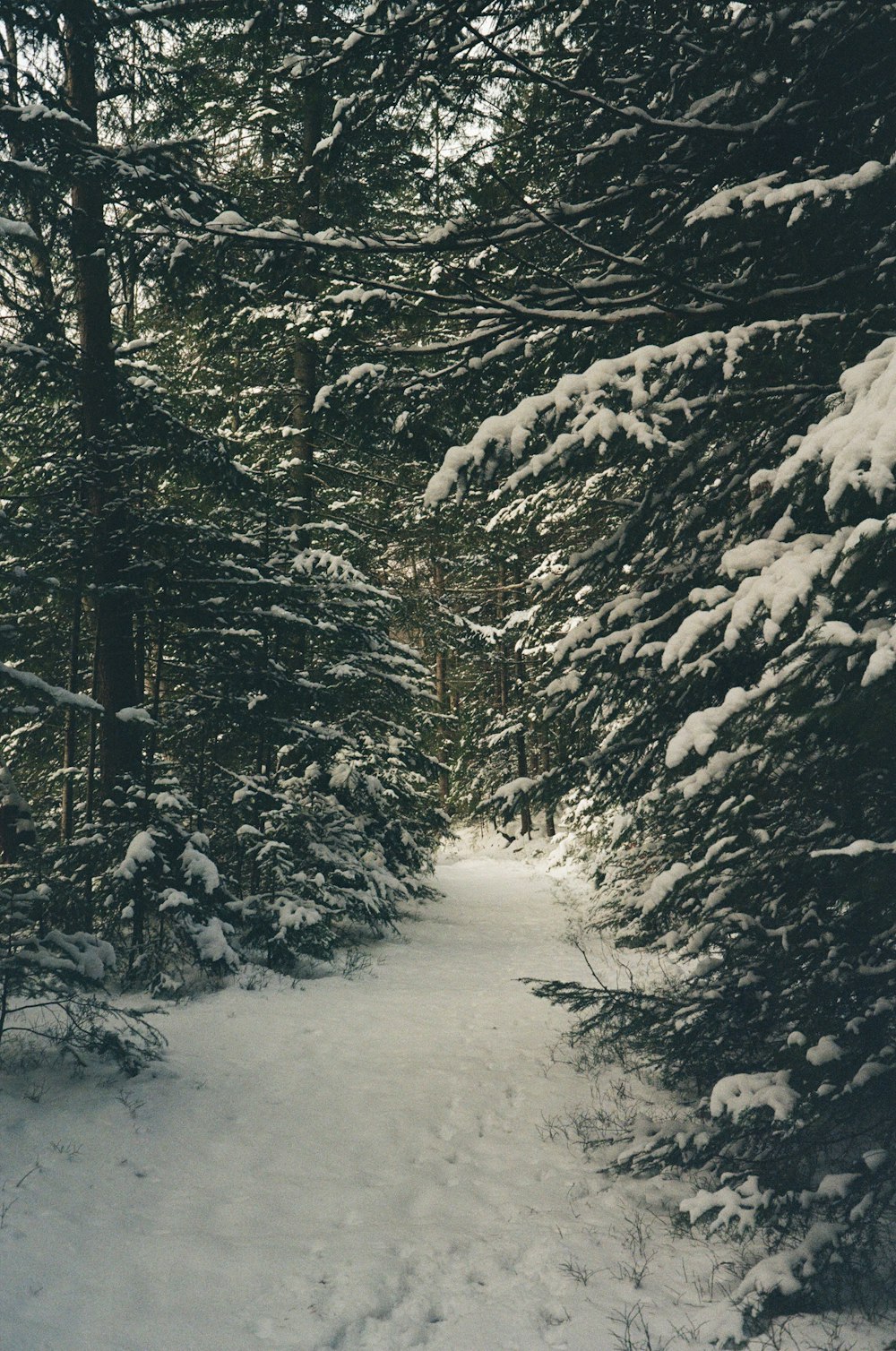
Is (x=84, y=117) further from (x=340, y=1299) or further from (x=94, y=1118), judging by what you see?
(x=340, y=1299)

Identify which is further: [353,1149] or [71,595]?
[71,595]

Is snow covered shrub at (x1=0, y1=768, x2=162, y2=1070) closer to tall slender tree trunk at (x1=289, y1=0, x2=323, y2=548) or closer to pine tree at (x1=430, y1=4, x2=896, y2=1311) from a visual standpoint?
pine tree at (x1=430, y1=4, x2=896, y2=1311)

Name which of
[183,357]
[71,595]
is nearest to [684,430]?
[71,595]

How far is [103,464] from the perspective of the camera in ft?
29.3

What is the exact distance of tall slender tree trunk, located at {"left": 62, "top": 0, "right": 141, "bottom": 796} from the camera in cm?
846

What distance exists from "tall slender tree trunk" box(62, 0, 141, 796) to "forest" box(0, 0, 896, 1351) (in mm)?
52

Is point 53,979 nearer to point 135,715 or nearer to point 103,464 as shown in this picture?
point 135,715

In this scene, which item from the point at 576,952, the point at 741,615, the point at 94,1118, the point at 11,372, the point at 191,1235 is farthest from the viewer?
the point at 576,952

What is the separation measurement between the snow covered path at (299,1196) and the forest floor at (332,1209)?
0.01m

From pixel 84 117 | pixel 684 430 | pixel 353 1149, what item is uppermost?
pixel 84 117

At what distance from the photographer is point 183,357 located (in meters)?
17.0

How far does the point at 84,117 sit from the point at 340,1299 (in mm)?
10163

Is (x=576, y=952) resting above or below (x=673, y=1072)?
below

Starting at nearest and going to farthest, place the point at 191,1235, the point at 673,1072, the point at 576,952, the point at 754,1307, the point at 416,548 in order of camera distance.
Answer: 1. the point at 754,1307
2. the point at 191,1235
3. the point at 673,1072
4. the point at 576,952
5. the point at 416,548
